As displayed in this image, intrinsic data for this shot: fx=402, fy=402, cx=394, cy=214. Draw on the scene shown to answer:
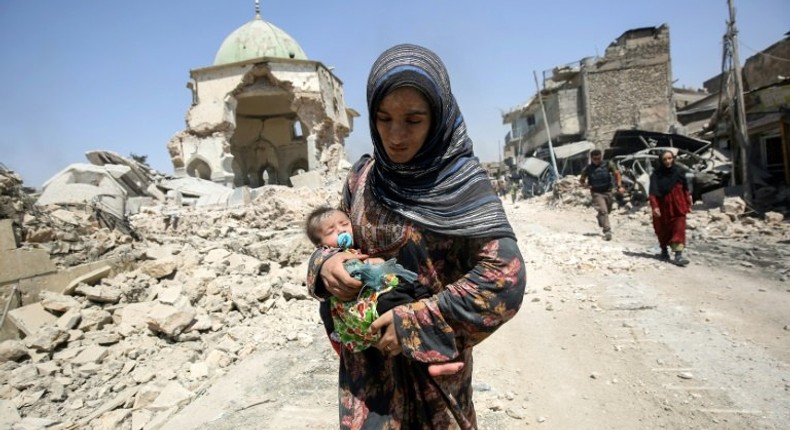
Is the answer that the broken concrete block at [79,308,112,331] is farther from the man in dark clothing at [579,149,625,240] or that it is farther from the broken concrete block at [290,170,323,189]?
the broken concrete block at [290,170,323,189]

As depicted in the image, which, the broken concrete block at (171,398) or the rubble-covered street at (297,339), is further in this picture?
the broken concrete block at (171,398)

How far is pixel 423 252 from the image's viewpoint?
3.84 ft

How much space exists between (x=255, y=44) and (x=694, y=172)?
54.3 ft

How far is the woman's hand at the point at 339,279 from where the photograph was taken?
3.77 feet

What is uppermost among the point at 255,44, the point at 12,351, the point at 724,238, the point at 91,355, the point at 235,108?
the point at 255,44

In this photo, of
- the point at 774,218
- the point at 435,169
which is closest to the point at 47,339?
the point at 435,169

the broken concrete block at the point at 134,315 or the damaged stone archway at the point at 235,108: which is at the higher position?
the damaged stone archway at the point at 235,108

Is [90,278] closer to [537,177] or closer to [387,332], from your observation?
[387,332]

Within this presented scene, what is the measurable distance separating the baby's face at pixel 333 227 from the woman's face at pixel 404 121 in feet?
1.48

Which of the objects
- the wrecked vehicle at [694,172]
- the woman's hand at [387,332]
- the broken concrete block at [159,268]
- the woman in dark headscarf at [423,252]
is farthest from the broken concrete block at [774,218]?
the broken concrete block at [159,268]

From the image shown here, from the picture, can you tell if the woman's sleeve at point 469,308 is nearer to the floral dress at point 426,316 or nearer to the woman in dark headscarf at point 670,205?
the floral dress at point 426,316

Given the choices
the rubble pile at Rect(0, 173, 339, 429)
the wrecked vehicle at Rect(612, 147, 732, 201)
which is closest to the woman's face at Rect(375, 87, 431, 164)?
the rubble pile at Rect(0, 173, 339, 429)

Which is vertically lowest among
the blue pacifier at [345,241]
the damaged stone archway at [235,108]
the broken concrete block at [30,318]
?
the broken concrete block at [30,318]

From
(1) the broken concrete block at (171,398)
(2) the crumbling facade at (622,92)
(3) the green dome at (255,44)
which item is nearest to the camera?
(1) the broken concrete block at (171,398)
